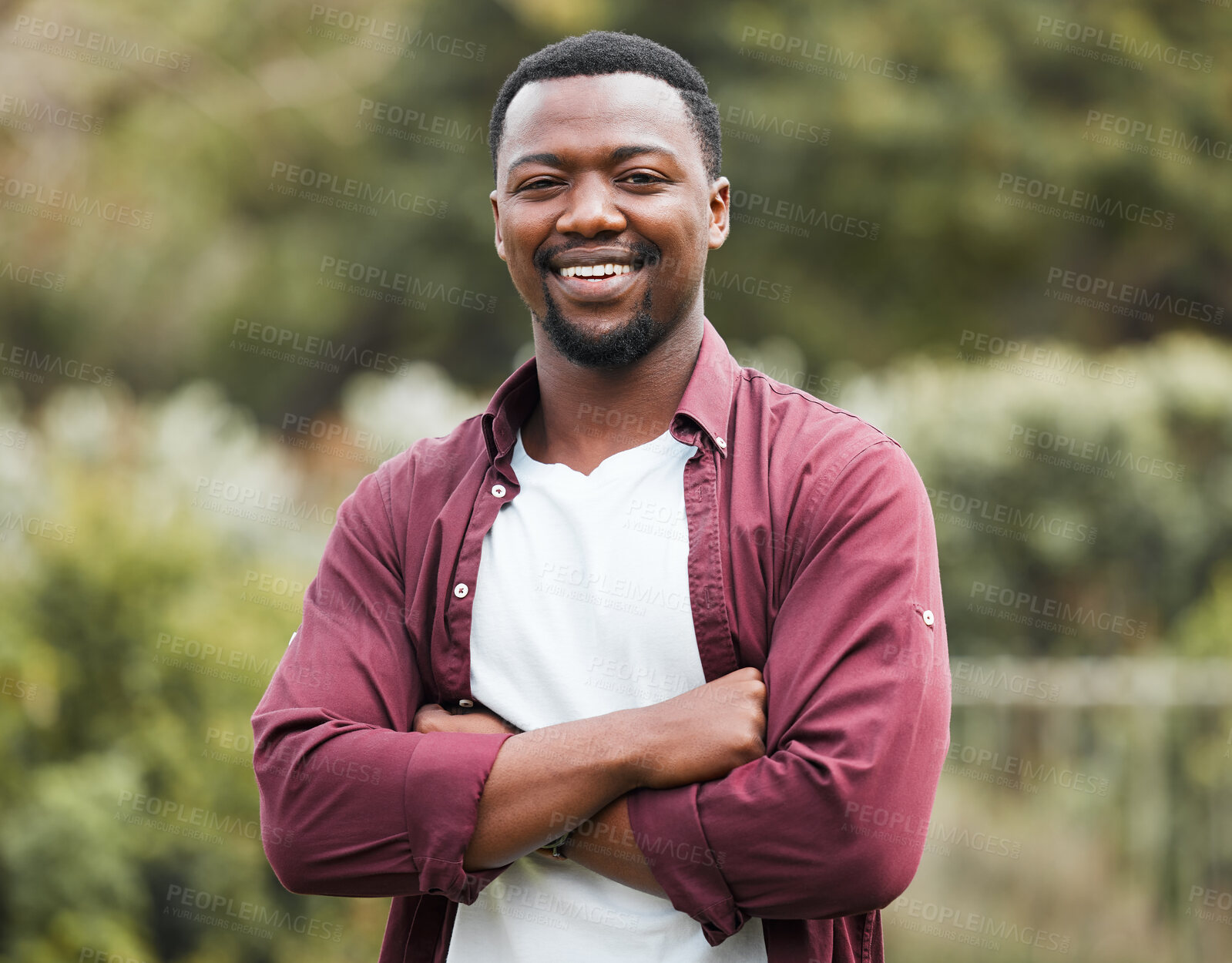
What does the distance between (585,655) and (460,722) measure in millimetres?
253

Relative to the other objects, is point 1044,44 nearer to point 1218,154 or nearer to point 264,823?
point 1218,154

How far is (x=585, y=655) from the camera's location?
2383mm

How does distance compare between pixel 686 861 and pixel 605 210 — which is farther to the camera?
pixel 605 210

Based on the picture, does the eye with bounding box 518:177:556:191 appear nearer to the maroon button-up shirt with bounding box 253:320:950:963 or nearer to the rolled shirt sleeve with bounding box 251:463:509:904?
the maroon button-up shirt with bounding box 253:320:950:963

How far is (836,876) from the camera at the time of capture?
2141 mm

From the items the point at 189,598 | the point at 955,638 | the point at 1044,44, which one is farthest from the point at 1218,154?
the point at 189,598

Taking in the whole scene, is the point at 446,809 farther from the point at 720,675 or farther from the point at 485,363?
the point at 485,363

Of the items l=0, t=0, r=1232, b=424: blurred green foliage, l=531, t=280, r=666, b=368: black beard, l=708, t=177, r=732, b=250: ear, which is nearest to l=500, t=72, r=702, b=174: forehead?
l=708, t=177, r=732, b=250: ear

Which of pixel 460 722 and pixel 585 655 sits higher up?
pixel 585 655

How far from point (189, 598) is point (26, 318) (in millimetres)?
13440

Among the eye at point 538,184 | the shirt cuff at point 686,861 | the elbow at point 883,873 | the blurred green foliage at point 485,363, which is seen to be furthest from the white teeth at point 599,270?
the blurred green foliage at point 485,363

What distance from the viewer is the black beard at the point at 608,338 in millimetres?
2553

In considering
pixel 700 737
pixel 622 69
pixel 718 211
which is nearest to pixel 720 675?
pixel 700 737

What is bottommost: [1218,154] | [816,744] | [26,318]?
[816,744]
